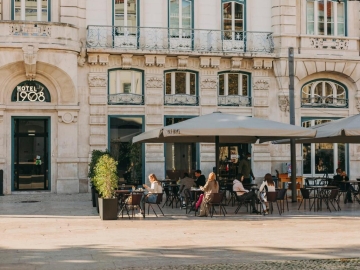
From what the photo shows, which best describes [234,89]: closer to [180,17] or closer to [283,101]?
[283,101]

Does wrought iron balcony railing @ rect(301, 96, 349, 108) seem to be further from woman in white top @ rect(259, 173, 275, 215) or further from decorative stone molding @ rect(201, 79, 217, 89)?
woman in white top @ rect(259, 173, 275, 215)

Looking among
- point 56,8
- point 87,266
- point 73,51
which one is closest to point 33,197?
point 73,51

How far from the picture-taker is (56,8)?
2614 cm

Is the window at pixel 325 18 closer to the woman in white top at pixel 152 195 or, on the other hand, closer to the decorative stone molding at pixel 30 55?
the decorative stone molding at pixel 30 55

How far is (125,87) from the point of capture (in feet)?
88.8

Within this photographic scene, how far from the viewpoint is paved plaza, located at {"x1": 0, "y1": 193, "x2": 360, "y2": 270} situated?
10.4 m

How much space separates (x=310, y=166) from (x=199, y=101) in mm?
5569

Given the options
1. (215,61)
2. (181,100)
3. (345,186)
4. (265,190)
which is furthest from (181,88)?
(265,190)

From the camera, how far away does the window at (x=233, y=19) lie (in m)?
28.1

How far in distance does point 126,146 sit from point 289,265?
17.3 meters

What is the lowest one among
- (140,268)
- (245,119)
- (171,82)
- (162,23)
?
(140,268)

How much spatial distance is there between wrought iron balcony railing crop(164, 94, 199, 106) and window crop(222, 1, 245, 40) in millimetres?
2967

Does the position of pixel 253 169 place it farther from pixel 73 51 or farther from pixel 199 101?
pixel 73 51

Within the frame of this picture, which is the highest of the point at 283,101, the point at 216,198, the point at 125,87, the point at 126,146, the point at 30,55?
the point at 30,55
